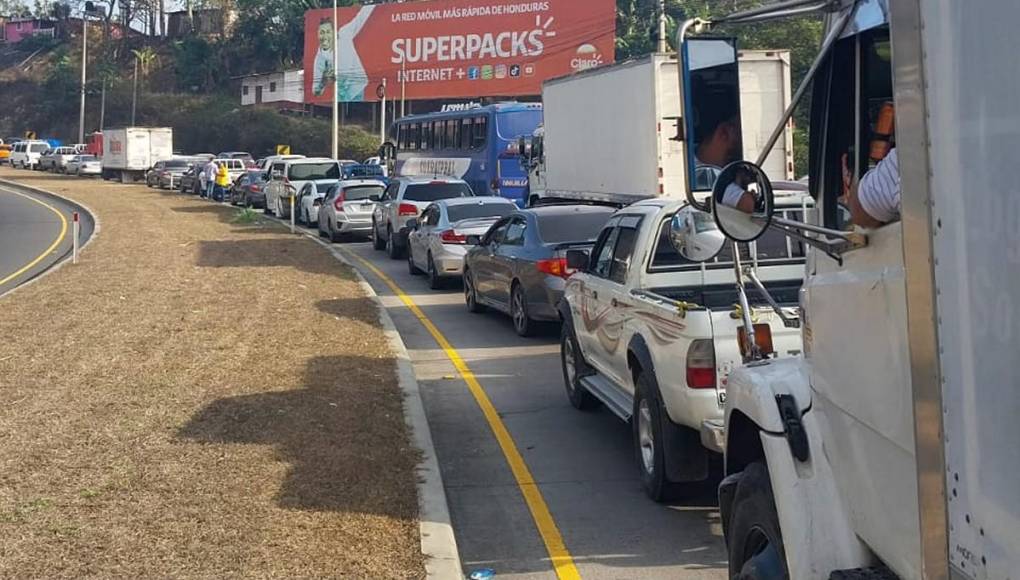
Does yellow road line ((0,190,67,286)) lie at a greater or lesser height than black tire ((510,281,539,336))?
greater

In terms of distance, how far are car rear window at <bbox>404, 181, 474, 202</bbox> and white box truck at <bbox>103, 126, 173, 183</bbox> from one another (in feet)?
149

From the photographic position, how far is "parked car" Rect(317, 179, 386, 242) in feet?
104

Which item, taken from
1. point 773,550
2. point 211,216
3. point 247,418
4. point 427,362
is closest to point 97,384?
point 247,418

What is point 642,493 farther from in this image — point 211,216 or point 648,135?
point 211,216

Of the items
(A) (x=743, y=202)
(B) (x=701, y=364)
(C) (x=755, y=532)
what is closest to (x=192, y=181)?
(B) (x=701, y=364)

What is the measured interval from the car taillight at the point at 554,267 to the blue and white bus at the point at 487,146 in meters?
20.1

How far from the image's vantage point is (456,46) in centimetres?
7450

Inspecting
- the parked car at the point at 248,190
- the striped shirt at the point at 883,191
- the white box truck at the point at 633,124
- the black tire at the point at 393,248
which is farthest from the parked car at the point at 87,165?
the striped shirt at the point at 883,191

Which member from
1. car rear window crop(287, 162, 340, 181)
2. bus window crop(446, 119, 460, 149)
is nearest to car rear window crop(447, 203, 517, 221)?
bus window crop(446, 119, 460, 149)

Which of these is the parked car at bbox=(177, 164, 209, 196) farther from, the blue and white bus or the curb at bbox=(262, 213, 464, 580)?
the curb at bbox=(262, 213, 464, 580)

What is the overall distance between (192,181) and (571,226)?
44.9m

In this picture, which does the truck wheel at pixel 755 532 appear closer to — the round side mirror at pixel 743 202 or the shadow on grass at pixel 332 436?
the round side mirror at pixel 743 202

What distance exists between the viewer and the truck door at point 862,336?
10.8 feet

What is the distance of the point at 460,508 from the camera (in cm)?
809
